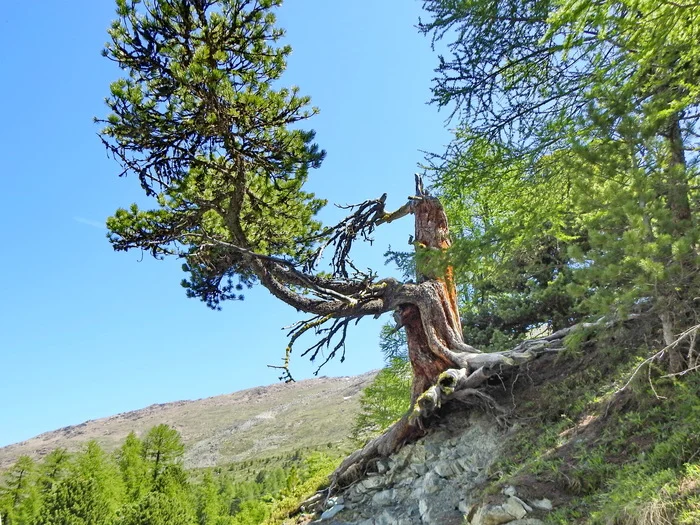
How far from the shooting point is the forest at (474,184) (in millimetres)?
4391

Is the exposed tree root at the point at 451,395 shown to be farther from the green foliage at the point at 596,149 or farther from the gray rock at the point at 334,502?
the green foliage at the point at 596,149

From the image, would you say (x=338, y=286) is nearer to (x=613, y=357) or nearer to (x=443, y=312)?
(x=443, y=312)

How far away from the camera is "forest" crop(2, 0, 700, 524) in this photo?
4.39m

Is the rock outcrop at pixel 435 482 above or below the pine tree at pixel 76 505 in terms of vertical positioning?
below

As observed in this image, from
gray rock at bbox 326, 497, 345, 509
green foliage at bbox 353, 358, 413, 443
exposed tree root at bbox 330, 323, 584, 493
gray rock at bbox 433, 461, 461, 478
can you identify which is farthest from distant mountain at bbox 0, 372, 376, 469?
gray rock at bbox 433, 461, 461, 478

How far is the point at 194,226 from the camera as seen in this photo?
890 centimetres

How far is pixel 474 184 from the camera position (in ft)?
22.9

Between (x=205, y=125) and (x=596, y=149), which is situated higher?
(x=205, y=125)

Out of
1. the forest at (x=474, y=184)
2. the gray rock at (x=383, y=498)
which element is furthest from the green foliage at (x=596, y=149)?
the gray rock at (x=383, y=498)

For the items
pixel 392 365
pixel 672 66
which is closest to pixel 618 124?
pixel 672 66

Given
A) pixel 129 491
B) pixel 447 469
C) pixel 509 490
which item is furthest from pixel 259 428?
pixel 509 490

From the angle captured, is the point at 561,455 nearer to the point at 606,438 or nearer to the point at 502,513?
the point at 606,438

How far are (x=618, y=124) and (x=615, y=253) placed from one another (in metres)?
1.38

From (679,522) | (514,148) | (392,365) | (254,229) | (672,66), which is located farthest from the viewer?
(392,365)
